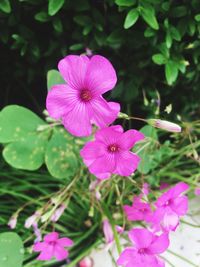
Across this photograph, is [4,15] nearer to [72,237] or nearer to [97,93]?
[97,93]

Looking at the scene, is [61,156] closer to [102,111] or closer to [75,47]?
[75,47]

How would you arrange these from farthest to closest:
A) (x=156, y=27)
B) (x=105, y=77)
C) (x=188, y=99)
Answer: (x=188, y=99) → (x=156, y=27) → (x=105, y=77)

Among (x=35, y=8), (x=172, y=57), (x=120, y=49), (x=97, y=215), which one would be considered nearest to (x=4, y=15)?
(x=35, y=8)

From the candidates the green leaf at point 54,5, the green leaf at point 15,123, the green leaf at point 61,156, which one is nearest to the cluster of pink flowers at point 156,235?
the green leaf at point 61,156

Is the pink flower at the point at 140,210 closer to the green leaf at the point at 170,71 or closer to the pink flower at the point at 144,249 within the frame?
the pink flower at the point at 144,249

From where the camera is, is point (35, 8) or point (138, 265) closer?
point (138, 265)

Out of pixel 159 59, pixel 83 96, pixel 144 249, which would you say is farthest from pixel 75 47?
pixel 144 249

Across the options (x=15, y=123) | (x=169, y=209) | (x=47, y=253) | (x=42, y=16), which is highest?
(x=42, y=16)
